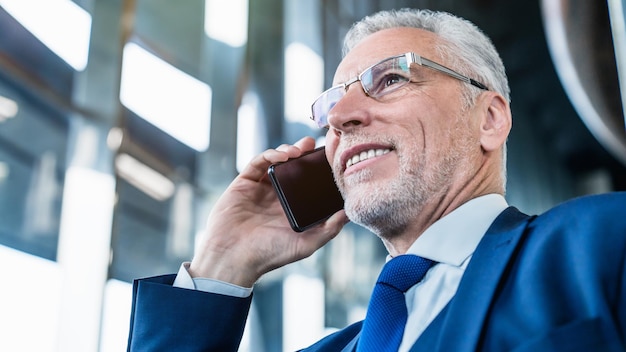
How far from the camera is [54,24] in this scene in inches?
130

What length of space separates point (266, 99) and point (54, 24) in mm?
2122

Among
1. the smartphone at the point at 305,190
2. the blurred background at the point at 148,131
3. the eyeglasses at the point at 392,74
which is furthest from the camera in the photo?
the blurred background at the point at 148,131

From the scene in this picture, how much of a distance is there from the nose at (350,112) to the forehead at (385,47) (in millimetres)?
100

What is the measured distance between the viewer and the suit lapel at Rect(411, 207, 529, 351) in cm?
90

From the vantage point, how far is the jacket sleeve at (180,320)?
4.48 feet

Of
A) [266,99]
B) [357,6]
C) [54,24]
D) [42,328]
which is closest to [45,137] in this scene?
[54,24]

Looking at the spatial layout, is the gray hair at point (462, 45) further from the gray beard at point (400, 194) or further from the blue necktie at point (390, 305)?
the blue necktie at point (390, 305)

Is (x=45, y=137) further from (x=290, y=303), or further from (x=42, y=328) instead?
(x=290, y=303)

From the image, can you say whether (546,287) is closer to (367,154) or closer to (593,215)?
(593,215)

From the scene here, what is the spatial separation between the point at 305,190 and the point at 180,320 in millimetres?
465

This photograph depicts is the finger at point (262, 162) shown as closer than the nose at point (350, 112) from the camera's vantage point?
No

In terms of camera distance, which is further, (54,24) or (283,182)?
(54,24)

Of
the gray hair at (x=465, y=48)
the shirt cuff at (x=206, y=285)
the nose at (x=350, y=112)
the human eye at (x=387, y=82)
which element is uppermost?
the gray hair at (x=465, y=48)

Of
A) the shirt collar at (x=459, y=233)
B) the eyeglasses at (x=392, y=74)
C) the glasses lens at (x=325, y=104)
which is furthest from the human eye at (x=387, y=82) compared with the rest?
the shirt collar at (x=459, y=233)
